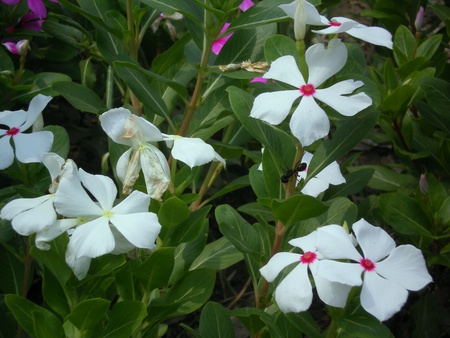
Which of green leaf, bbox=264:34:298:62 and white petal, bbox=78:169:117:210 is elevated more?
green leaf, bbox=264:34:298:62

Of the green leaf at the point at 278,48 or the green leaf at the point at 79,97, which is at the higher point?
the green leaf at the point at 278,48

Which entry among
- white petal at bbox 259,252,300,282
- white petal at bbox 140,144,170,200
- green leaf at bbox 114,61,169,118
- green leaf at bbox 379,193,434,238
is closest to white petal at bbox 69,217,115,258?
white petal at bbox 140,144,170,200

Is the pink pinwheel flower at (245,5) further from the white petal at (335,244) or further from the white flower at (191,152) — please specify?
the white petal at (335,244)

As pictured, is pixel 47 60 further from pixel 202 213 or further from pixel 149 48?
pixel 202 213

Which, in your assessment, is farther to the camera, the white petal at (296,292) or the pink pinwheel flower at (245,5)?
the pink pinwheel flower at (245,5)

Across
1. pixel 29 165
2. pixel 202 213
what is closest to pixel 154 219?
pixel 202 213

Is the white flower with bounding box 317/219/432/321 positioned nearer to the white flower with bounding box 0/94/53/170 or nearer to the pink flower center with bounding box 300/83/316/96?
the pink flower center with bounding box 300/83/316/96

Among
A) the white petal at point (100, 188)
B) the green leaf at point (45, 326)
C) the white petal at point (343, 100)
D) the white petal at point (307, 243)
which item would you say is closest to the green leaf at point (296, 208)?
the white petal at point (307, 243)

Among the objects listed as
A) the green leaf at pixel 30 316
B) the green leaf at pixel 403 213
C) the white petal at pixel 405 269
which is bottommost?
the green leaf at pixel 403 213
